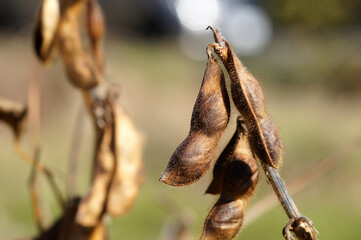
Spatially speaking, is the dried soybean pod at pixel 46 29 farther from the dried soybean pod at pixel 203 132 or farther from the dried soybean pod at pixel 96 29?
the dried soybean pod at pixel 203 132

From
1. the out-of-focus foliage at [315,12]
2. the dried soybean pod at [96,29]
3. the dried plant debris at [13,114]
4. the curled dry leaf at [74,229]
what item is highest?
the dried soybean pod at [96,29]

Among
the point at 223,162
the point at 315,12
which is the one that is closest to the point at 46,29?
the point at 223,162

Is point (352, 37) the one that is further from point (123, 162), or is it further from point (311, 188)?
point (123, 162)

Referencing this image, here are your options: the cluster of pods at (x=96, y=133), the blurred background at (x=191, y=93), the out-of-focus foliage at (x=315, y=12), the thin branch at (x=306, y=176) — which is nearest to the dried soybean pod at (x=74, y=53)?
the cluster of pods at (x=96, y=133)

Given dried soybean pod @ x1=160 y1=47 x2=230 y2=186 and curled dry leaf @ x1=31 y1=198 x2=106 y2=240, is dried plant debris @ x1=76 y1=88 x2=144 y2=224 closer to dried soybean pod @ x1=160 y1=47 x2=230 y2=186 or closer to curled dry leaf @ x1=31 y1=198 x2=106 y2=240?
curled dry leaf @ x1=31 y1=198 x2=106 y2=240

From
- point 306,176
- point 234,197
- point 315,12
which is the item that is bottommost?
point 315,12

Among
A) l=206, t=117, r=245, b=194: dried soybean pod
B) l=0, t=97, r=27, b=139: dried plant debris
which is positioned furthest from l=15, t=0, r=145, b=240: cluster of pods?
l=206, t=117, r=245, b=194: dried soybean pod

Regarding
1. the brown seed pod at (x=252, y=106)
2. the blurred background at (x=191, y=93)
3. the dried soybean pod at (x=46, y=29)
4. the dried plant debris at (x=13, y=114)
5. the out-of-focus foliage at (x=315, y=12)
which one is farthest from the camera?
the out-of-focus foliage at (x=315, y=12)

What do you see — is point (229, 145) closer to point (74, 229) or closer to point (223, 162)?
point (223, 162)
